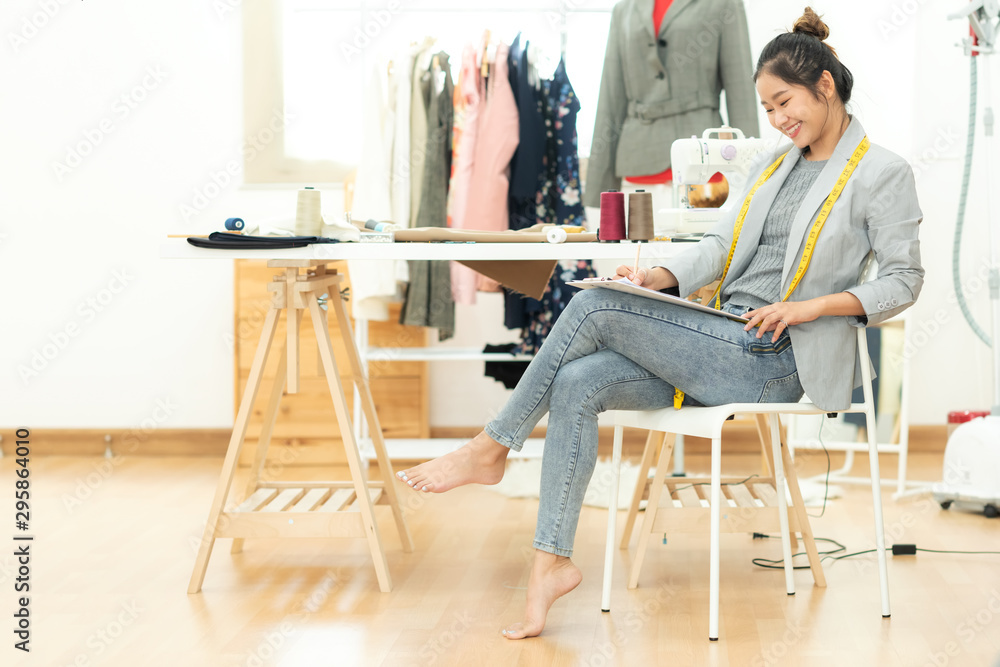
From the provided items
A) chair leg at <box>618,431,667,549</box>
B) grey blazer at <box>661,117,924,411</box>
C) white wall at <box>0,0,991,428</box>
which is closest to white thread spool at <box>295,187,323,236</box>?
chair leg at <box>618,431,667,549</box>

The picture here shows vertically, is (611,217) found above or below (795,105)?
below

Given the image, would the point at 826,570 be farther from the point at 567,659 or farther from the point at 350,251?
the point at 350,251

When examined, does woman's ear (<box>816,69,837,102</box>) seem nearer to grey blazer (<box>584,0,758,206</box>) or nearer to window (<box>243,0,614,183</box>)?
grey blazer (<box>584,0,758,206</box>)

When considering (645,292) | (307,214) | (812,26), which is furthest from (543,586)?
(812,26)

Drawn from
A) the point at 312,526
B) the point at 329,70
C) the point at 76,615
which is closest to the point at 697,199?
the point at 312,526

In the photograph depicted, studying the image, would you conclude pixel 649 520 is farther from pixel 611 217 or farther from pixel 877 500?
pixel 611 217

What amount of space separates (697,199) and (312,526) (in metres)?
1.28

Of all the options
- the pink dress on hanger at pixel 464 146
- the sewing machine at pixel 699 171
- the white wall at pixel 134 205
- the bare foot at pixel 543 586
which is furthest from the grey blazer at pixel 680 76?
the bare foot at pixel 543 586

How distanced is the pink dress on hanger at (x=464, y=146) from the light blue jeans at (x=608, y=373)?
154 cm

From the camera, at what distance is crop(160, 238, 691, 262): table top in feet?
6.95

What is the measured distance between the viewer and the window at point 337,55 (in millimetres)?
3953

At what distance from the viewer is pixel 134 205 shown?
13.0 feet

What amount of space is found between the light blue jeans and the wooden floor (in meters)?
0.27

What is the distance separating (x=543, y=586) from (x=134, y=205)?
2.79 meters
